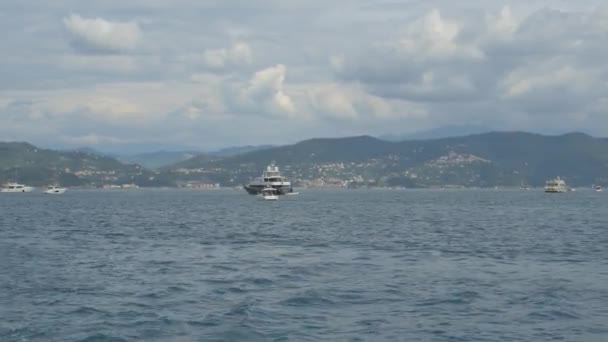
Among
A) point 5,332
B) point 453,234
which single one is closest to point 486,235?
point 453,234

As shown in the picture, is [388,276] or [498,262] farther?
[498,262]

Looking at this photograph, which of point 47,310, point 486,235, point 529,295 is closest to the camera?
point 47,310

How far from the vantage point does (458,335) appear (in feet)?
115

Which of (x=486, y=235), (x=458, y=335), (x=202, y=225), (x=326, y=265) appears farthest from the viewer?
(x=202, y=225)

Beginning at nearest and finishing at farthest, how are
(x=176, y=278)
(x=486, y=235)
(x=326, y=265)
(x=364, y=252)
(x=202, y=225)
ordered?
(x=176, y=278) → (x=326, y=265) → (x=364, y=252) → (x=486, y=235) → (x=202, y=225)

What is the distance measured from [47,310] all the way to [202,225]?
240ft

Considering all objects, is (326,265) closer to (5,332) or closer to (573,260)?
(573,260)

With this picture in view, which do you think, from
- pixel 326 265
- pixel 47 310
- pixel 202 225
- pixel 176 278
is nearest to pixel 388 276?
pixel 326 265

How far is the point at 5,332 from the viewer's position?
3575 centimetres

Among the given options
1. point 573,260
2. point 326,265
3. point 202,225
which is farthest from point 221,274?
point 202,225

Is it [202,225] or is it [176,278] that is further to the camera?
[202,225]

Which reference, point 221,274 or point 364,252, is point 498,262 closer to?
point 364,252

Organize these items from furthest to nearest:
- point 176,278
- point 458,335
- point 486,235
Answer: point 486,235
point 176,278
point 458,335

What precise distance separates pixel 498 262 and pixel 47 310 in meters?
37.3
